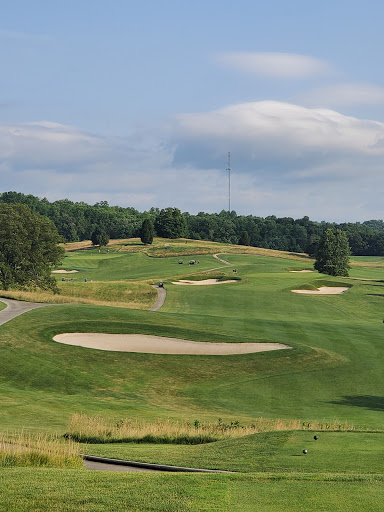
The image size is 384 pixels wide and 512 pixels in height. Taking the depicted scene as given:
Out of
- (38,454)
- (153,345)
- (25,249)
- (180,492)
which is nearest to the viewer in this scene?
(180,492)

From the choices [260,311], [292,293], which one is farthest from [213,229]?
[260,311]

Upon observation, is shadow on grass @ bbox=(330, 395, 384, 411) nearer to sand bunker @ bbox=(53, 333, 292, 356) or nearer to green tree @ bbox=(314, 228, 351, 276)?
sand bunker @ bbox=(53, 333, 292, 356)

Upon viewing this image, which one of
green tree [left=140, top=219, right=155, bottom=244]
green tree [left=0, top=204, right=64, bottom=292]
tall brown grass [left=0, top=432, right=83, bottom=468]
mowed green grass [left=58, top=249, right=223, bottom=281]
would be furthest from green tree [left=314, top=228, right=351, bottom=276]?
tall brown grass [left=0, top=432, right=83, bottom=468]

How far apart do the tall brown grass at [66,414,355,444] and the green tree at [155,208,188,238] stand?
139m

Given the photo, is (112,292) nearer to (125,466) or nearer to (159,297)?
(159,297)

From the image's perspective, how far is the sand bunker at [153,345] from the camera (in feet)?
116

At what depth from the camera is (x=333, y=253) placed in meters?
101

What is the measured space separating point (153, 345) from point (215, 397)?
9014 millimetres

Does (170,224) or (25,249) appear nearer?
(25,249)

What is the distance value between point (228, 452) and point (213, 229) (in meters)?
176

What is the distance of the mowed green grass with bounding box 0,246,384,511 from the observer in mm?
10164

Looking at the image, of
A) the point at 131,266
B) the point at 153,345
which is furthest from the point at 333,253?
the point at 153,345

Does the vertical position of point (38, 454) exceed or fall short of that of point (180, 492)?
it falls short

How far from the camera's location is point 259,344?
36875 mm
